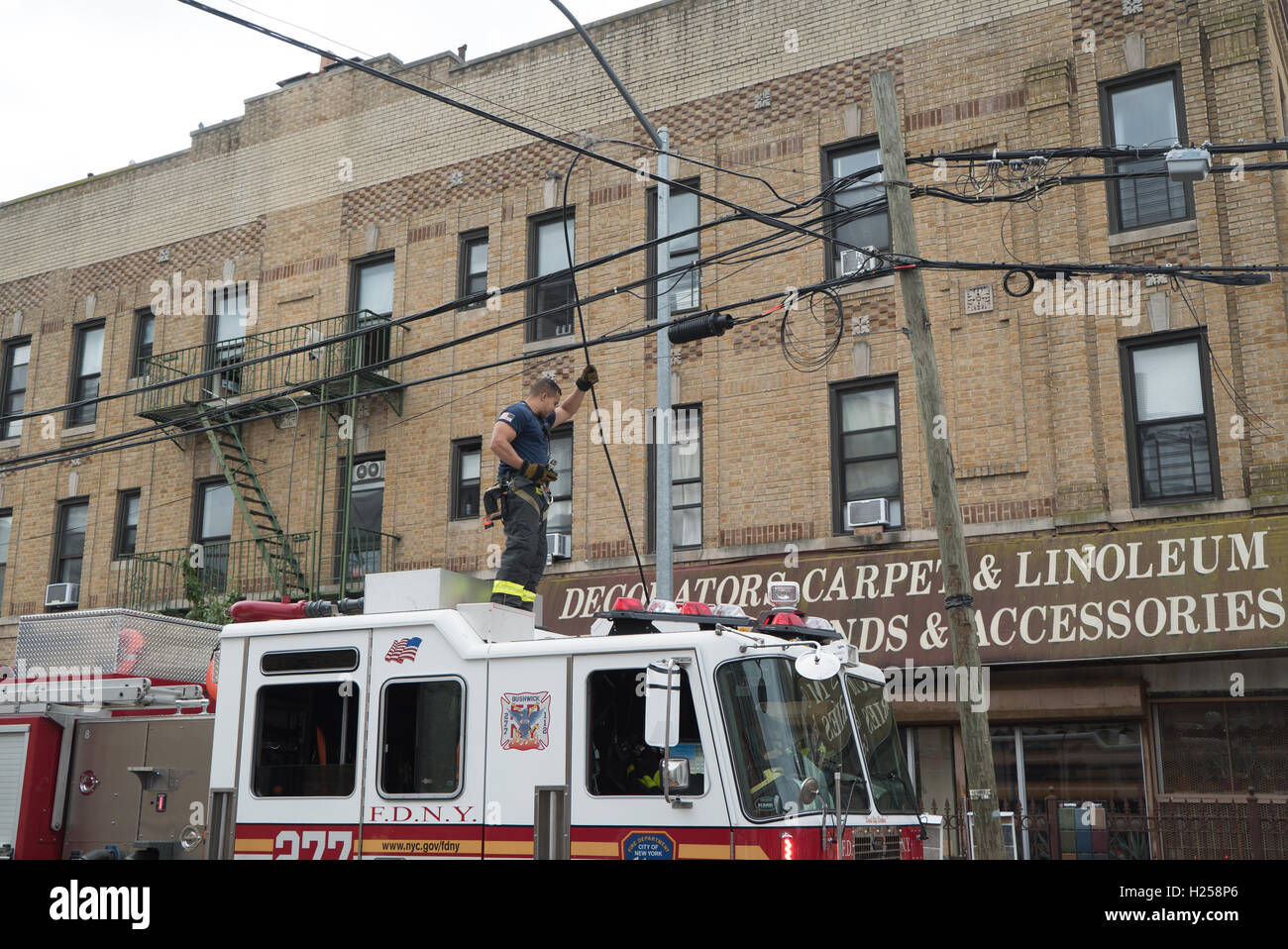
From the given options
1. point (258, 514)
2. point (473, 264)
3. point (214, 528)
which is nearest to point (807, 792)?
point (473, 264)

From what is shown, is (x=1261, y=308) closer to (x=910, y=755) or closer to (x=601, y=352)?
(x=910, y=755)

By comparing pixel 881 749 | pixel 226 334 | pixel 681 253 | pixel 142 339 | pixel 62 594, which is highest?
pixel 142 339

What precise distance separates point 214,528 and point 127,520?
84.1 inches

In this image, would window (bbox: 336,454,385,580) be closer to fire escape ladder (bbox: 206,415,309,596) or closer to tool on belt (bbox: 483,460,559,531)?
fire escape ladder (bbox: 206,415,309,596)

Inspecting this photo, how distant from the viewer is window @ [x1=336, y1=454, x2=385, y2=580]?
1897 centimetres

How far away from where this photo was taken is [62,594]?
21.3 m

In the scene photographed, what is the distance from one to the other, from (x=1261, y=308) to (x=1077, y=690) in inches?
185

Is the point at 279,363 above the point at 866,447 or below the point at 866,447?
above

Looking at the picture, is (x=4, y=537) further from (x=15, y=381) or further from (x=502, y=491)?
(x=502, y=491)

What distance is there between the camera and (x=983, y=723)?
967 cm

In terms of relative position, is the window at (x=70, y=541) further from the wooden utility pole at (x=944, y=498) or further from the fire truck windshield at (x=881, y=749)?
the fire truck windshield at (x=881, y=749)

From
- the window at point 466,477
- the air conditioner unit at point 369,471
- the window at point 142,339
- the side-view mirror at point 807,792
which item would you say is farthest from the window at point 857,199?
the window at point 142,339

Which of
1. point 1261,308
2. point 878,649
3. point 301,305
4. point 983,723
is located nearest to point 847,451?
point 878,649

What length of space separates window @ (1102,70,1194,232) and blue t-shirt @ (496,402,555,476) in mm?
9006
